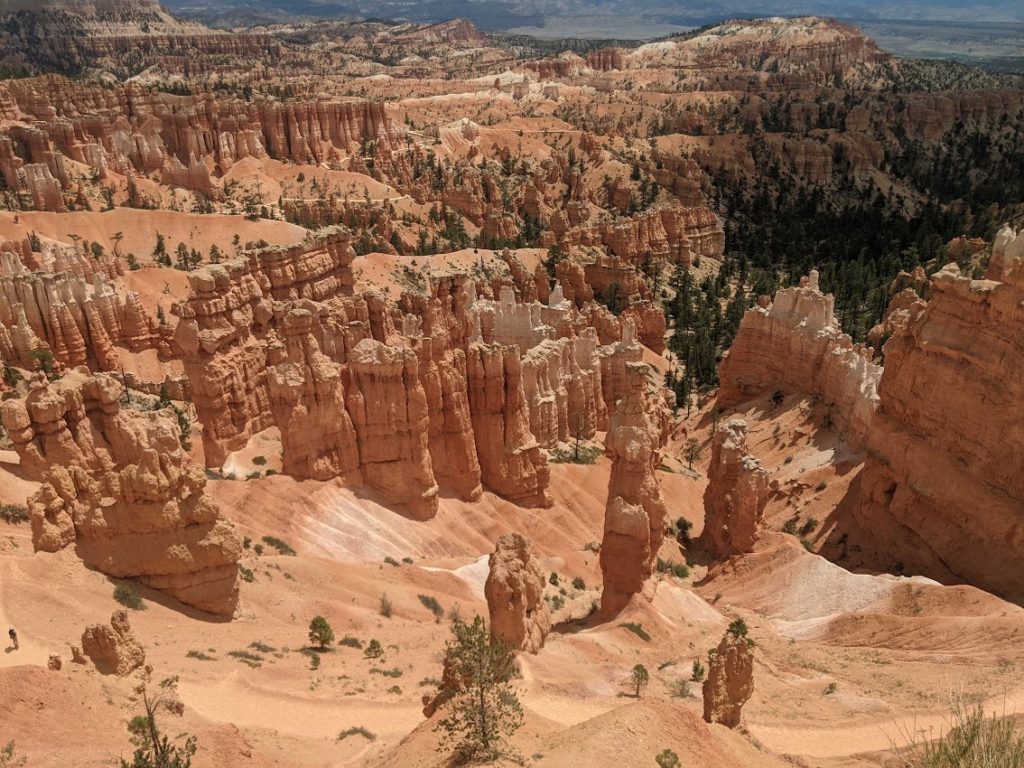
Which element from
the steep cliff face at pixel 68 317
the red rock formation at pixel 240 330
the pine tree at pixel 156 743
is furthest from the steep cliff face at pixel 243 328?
the pine tree at pixel 156 743

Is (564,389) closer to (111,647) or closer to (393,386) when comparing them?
(393,386)

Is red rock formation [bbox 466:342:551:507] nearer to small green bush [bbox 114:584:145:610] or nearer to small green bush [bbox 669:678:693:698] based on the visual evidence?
small green bush [bbox 669:678:693:698]

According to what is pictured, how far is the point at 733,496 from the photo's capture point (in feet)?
101

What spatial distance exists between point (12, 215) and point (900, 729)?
68272mm

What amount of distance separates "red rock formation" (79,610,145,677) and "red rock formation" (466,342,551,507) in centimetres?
1895

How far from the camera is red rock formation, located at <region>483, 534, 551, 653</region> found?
18969mm

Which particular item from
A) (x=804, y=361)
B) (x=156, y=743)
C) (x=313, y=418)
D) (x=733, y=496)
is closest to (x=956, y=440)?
(x=733, y=496)

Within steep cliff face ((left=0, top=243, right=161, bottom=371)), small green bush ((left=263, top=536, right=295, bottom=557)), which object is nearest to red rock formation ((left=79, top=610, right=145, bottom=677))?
small green bush ((left=263, top=536, right=295, bottom=557))

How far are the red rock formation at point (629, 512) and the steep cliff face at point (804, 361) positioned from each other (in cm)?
1522

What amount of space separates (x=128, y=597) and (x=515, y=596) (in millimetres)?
8581

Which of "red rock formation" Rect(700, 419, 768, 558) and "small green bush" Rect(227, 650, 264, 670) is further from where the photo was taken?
"red rock formation" Rect(700, 419, 768, 558)

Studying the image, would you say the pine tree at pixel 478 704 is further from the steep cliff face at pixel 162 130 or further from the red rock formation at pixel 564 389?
the steep cliff face at pixel 162 130

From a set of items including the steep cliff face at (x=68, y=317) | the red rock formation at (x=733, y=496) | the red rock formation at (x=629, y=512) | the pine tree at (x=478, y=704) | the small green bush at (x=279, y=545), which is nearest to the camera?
the pine tree at (x=478, y=704)

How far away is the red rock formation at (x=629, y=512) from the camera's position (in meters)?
23.9
